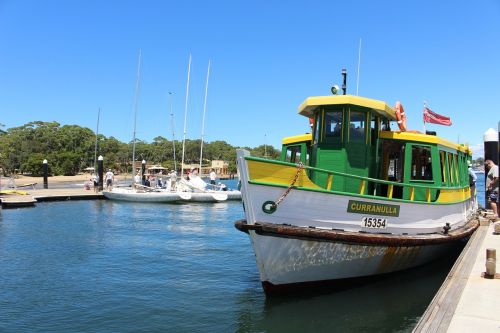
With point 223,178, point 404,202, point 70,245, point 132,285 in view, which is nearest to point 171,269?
point 132,285

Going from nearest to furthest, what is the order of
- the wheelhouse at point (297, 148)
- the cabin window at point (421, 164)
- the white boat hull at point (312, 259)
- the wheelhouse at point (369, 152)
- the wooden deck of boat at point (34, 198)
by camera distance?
the white boat hull at point (312, 259), the wheelhouse at point (369, 152), the cabin window at point (421, 164), the wheelhouse at point (297, 148), the wooden deck of boat at point (34, 198)

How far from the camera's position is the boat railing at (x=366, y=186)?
7.43m

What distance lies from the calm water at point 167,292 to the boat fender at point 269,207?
1793 mm

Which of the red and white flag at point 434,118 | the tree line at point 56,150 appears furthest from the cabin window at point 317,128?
the tree line at point 56,150

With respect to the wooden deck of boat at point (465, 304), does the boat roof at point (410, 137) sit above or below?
above

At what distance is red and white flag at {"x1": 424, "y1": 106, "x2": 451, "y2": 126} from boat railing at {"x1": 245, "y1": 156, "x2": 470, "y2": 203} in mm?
2905

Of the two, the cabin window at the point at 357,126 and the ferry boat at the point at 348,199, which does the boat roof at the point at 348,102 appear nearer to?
the ferry boat at the point at 348,199

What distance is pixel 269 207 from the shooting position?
24.2 feet

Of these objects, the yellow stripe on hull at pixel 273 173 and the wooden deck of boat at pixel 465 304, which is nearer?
the wooden deck of boat at pixel 465 304

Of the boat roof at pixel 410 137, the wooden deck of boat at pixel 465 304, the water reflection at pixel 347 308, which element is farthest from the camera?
the boat roof at pixel 410 137

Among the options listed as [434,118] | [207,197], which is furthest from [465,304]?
[207,197]

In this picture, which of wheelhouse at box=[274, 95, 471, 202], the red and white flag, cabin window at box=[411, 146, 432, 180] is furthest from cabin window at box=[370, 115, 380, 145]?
the red and white flag

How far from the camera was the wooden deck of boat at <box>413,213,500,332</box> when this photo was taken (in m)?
4.74

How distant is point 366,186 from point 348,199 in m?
1.06
